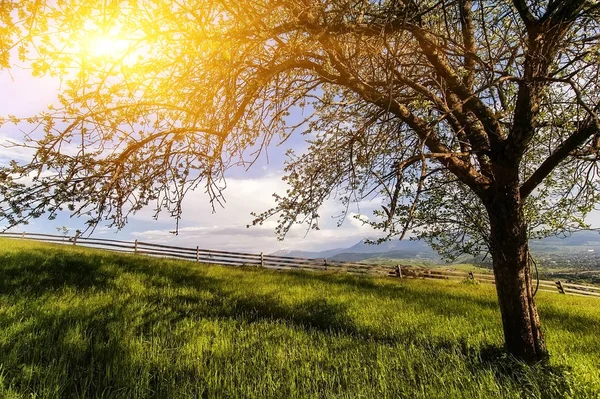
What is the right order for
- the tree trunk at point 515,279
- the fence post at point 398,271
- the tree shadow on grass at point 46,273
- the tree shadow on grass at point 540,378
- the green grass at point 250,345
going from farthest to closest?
the fence post at point 398,271 → the tree shadow on grass at point 46,273 → the tree trunk at point 515,279 → the tree shadow on grass at point 540,378 → the green grass at point 250,345

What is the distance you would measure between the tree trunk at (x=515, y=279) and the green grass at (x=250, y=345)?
340 mm

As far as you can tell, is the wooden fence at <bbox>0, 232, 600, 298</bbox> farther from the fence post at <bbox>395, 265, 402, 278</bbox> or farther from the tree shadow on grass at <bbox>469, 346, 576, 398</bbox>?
the tree shadow on grass at <bbox>469, 346, 576, 398</bbox>

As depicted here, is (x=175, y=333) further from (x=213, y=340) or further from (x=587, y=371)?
(x=587, y=371)

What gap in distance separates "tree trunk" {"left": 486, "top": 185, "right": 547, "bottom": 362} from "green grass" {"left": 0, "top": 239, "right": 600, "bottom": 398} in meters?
0.34

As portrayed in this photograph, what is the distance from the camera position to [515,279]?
5.02 m

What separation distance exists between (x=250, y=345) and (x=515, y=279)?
14.6 feet

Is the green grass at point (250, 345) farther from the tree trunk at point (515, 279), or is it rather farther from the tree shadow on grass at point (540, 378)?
the tree trunk at point (515, 279)

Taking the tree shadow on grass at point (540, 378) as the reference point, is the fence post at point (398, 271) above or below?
below

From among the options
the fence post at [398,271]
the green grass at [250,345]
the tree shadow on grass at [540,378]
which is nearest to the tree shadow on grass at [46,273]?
the green grass at [250,345]

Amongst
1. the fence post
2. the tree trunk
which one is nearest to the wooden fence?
the fence post

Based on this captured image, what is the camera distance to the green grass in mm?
3812

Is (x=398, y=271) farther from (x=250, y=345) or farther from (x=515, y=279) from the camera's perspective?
(x=250, y=345)

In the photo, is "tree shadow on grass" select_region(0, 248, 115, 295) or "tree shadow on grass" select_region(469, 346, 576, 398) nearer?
"tree shadow on grass" select_region(469, 346, 576, 398)

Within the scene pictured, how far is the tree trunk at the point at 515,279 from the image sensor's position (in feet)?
16.3
